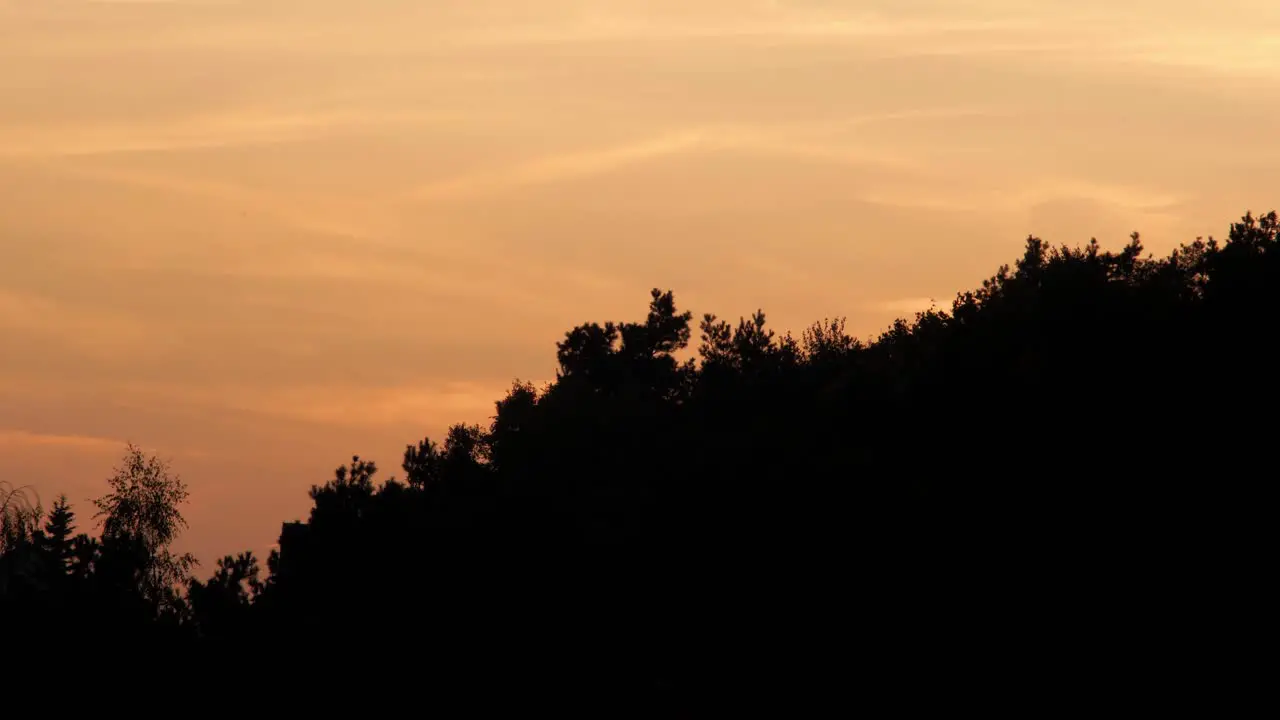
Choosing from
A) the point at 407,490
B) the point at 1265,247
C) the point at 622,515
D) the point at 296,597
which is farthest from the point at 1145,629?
the point at 407,490

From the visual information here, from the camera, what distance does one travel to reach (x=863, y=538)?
5119 centimetres

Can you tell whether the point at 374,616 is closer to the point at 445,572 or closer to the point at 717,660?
the point at 445,572

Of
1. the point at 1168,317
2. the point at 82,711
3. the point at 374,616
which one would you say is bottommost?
the point at 82,711

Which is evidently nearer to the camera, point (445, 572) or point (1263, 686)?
point (1263, 686)

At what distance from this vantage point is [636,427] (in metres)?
74.3

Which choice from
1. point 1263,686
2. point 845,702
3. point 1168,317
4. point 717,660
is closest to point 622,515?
point 717,660

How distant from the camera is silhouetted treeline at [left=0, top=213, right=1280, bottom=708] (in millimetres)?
44781

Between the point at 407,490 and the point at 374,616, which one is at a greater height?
the point at 407,490

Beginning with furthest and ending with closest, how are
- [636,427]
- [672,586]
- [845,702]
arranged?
Answer: 1. [636,427]
2. [672,586]
3. [845,702]

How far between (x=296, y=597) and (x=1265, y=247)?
115ft

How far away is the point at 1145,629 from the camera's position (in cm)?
4328

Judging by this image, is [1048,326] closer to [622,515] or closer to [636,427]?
[622,515]

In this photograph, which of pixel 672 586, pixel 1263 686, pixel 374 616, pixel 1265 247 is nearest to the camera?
pixel 1263 686

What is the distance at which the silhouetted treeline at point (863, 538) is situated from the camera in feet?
147
